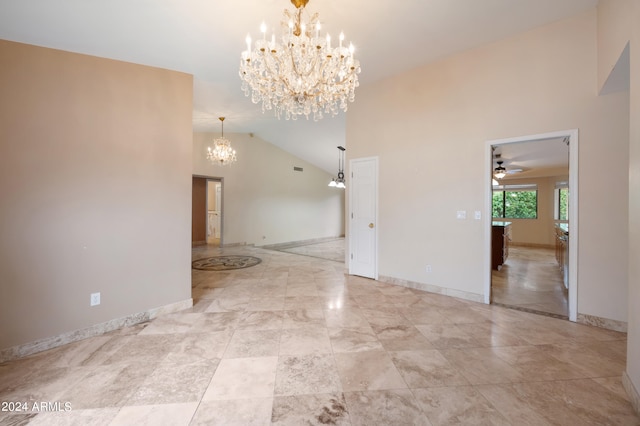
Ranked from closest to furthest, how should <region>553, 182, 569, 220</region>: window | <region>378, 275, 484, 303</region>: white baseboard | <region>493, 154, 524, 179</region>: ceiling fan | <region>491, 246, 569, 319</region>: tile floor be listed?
1. <region>491, 246, 569, 319</region>: tile floor
2. <region>378, 275, 484, 303</region>: white baseboard
3. <region>493, 154, 524, 179</region>: ceiling fan
4. <region>553, 182, 569, 220</region>: window

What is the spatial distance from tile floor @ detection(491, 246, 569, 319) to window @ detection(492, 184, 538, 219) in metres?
2.82

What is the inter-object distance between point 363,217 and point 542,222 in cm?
766

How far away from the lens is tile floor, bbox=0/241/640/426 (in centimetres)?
161

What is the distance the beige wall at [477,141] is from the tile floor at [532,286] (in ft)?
1.63

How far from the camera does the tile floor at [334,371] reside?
1.61 metres

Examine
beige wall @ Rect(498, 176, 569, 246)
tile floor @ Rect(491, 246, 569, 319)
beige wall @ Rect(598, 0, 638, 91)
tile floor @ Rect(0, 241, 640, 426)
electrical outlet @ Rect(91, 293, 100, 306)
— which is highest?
beige wall @ Rect(598, 0, 638, 91)

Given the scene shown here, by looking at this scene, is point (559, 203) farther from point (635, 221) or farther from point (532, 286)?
point (635, 221)

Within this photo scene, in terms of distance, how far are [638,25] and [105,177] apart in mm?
4579

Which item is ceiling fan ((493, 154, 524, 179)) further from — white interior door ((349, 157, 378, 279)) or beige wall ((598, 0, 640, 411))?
beige wall ((598, 0, 640, 411))

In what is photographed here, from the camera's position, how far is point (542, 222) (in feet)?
28.0

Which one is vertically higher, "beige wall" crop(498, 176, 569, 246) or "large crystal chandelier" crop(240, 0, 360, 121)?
"large crystal chandelier" crop(240, 0, 360, 121)

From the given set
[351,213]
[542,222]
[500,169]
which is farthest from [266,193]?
[542,222]

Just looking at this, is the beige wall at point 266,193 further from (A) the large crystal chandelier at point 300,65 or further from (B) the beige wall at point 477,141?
(A) the large crystal chandelier at point 300,65

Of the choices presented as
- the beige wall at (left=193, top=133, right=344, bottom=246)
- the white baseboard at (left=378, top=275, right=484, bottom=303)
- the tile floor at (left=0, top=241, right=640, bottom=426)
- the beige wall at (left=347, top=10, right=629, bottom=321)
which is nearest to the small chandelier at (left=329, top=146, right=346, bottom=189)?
the beige wall at (left=193, top=133, right=344, bottom=246)
